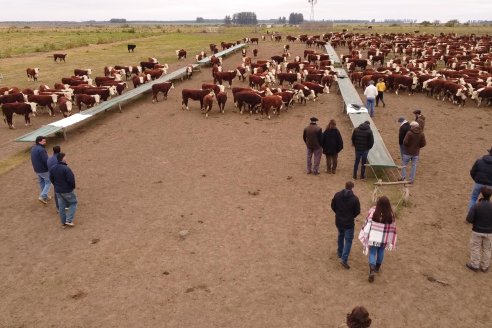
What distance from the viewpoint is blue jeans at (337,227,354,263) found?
673cm

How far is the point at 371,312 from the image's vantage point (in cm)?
594

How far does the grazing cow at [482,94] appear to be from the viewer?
1803 cm

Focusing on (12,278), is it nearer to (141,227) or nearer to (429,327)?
(141,227)

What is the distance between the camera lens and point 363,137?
1009 centimetres

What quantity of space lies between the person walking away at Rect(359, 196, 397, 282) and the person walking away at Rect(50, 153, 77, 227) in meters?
5.95

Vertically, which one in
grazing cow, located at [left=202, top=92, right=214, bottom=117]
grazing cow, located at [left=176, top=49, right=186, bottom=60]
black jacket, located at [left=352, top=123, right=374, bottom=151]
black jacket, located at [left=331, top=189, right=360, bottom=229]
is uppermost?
grazing cow, located at [left=176, top=49, right=186, bottom=60]

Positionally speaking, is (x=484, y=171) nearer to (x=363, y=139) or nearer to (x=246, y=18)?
(x=363, y=139)

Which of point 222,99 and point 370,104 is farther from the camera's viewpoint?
point 222,99

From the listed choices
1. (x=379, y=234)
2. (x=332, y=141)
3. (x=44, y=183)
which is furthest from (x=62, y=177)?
(x=332, y=141)

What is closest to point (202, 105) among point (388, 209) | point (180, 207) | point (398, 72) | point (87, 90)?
point (87, 90)

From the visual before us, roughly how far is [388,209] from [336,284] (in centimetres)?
157

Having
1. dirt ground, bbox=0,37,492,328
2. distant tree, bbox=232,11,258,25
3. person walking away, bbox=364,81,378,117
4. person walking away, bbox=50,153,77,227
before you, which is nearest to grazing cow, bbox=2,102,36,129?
dirt ground, bbox=0,37,492,328

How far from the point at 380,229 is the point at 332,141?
462 cm

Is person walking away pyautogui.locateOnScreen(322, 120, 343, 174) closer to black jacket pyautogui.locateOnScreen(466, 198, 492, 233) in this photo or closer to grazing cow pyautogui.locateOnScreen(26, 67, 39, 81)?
black jacket pyautogui.locateOnScreen(466, 198, 492, 233)
